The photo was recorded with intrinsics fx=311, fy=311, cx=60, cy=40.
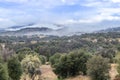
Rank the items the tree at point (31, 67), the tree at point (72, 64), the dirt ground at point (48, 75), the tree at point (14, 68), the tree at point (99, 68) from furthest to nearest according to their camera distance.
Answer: the dirt ground at point (48, 75)
the tree at point (72, 64)
the tree at point (31, 67)
the tree at point (14, 68)
the tree at point (99, 68)

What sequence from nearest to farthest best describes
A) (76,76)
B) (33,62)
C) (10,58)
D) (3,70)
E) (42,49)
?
(3,70)
(10,58)
(33,62)
(76,76)
(42,49)

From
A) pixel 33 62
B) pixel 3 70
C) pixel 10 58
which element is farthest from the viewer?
pixel 33 62

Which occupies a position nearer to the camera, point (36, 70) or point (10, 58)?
point (10, 58)

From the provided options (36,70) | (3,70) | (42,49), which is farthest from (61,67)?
(42,49)

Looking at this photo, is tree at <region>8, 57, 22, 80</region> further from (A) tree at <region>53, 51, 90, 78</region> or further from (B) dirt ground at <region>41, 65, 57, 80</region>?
(A) tree at <region>53, 51, 90, 78</region>

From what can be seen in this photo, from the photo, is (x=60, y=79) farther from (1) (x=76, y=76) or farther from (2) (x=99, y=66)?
(2) (x=99, y=66)

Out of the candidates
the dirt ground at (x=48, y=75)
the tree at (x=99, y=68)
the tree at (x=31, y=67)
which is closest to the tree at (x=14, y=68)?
the tree at (x=31, y=67)

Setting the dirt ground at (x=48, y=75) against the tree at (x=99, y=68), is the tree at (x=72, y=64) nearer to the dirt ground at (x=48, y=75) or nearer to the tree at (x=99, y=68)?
the dirt ground at (x=48, y=75)
